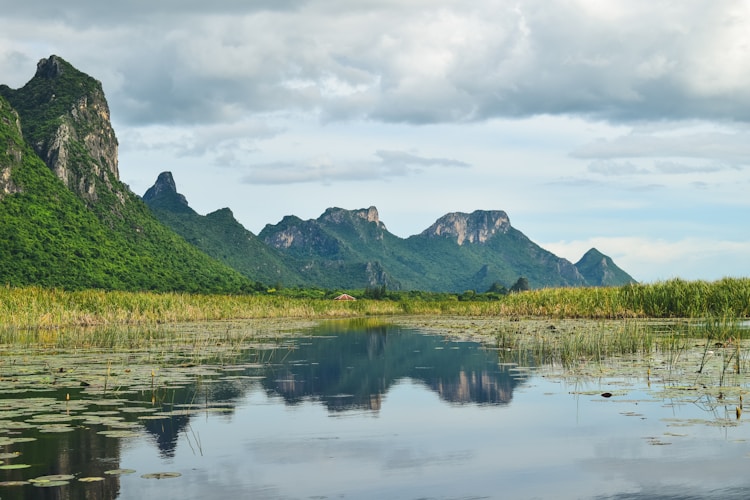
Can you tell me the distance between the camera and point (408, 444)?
32.8 ft

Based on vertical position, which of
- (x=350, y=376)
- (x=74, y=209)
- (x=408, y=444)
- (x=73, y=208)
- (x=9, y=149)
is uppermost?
(x=9, y=149)

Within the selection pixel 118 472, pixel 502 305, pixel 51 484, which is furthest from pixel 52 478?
pixel 502 305

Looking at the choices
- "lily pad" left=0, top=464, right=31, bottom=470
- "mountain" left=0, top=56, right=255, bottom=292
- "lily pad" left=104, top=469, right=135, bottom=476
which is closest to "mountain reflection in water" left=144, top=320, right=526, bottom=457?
"lily pad" left=104, top=469, right=135, bottom=476

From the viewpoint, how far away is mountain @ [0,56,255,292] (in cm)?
9644

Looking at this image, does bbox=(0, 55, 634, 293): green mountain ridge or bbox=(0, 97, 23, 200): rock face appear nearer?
bbox=(0, 55, 634, 293): green mountain ridge

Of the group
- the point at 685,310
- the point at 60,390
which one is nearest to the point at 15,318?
the point at 60,390

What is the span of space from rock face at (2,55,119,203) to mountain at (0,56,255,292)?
204 millimetres

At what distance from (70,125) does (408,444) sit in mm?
146247

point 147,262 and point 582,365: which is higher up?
point 147,262

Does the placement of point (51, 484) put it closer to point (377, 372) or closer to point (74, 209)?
point (377, 372)

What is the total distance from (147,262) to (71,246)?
1396cm

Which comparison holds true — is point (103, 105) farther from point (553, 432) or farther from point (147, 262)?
point (553, 432)

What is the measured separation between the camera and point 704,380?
14.4 meters

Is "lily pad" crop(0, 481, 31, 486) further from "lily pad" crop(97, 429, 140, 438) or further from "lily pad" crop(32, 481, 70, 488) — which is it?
"lily pad" crop(97, 429, 140, 438)
